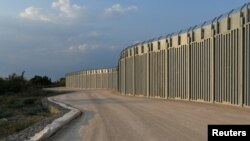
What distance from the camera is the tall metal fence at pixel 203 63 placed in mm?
27875

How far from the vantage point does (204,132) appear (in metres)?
14.9

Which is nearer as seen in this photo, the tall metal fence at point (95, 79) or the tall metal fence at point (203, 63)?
the tall metal fence at point (203, 63)

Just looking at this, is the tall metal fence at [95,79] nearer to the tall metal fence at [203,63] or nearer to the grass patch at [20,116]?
the tall metal fence at [203,63]

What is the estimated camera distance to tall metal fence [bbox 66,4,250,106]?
27.9 m

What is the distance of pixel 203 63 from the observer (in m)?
35.1

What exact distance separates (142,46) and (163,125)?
129 feet

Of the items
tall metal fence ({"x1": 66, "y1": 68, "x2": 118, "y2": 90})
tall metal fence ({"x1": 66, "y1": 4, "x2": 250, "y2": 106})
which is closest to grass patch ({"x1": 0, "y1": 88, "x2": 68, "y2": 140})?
tall metal fence ({"x1": 66, "y1": 4, "x2": 250, "y2": 106})

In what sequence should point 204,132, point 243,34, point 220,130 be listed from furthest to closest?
1. point 243,34
2. point 204,132
3. point 220,130

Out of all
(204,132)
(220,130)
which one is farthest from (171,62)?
(220,130)

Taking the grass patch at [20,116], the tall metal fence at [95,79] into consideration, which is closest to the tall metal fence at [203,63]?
the grass patch at [20,116]

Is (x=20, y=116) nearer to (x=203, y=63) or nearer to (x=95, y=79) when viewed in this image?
(x=203, y=63)

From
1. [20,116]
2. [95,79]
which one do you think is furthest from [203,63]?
[95,79]

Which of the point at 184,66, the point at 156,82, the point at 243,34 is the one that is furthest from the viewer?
the point at 156,82

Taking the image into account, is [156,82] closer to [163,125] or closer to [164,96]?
[164,96]
